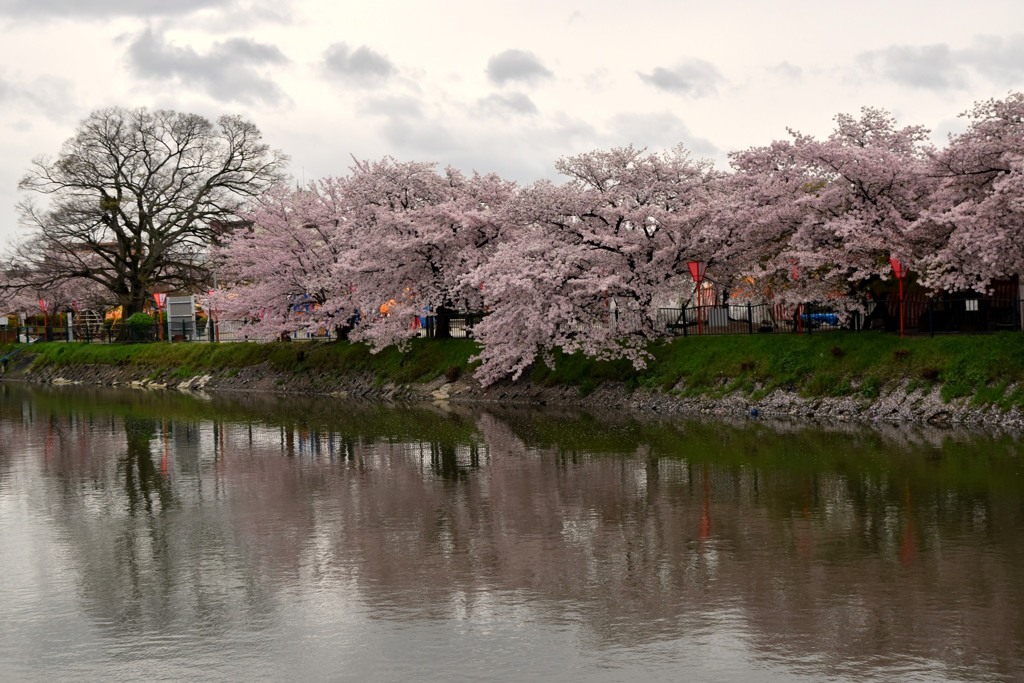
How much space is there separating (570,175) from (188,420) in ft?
57.4

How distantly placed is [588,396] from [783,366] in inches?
322

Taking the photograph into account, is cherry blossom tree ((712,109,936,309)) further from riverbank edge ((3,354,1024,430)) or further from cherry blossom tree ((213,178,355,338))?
cherry blossom tree ((213,178,355,338))

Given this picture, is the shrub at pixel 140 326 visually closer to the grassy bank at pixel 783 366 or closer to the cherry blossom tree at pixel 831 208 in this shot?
the grassy bank at pixel 783 366

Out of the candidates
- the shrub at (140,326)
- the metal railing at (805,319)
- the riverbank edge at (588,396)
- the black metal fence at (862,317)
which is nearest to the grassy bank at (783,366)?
the riverbank edge at (588,396)

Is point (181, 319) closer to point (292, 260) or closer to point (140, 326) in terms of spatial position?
point (140, 326)

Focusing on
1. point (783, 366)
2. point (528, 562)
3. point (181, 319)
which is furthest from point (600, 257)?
point (181, 319)

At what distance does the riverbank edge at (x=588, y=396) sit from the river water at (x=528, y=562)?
9.63ft

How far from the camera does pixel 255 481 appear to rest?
81.7ft

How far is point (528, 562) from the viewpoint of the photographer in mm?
15914

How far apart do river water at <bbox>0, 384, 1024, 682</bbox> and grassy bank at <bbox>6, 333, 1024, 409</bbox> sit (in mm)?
4180

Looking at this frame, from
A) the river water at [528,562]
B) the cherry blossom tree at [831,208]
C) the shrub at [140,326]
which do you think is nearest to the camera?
the river water at [528,562]

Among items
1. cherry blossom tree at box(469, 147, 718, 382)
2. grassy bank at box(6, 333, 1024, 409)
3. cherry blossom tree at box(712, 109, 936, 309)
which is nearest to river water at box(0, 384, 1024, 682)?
grassy bank at box(6, 333, 1024, 409)

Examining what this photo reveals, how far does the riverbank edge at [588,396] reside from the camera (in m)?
32.9

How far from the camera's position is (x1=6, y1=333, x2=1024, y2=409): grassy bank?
109ft
